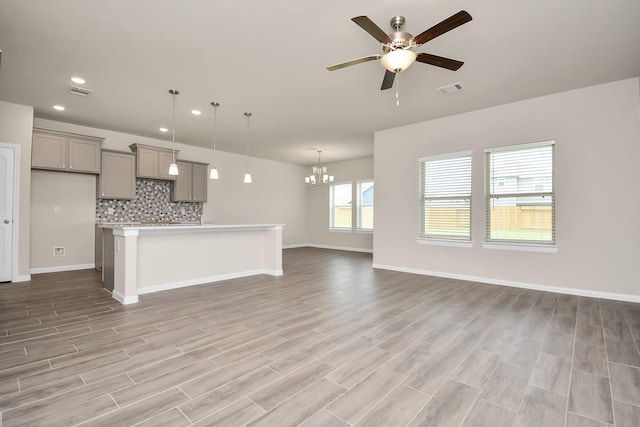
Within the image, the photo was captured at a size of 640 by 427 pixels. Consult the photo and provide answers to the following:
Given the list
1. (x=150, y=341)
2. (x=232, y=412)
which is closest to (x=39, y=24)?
(x=150, y=341)

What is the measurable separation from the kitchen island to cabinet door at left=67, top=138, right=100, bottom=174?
6.08 ft

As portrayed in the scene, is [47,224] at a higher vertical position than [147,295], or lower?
higher

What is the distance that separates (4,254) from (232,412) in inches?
215

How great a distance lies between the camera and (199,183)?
7426mm

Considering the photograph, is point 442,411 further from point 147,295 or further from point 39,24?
point 39,24

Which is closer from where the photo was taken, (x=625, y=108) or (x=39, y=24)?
(x=39, y=24)

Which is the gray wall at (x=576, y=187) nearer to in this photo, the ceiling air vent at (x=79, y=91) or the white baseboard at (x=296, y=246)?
the white baseboard at (x=296, y=246)

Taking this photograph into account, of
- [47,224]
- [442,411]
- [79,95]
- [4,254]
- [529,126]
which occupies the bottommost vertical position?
[442,411]

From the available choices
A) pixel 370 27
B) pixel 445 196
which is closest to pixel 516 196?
pixel 445 196

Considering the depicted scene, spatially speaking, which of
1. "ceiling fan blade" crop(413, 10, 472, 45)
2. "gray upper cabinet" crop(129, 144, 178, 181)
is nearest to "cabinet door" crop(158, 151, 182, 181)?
"gray upper cabinet" crop(129, 144, 178, 181)

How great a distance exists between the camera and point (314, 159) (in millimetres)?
9453

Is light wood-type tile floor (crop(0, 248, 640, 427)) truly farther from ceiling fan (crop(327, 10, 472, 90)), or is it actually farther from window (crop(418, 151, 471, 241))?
ceiling fan (crop(327, 10, 472, 90))

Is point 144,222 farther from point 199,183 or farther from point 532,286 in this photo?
point 532,286

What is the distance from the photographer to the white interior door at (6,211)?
4777 mm
